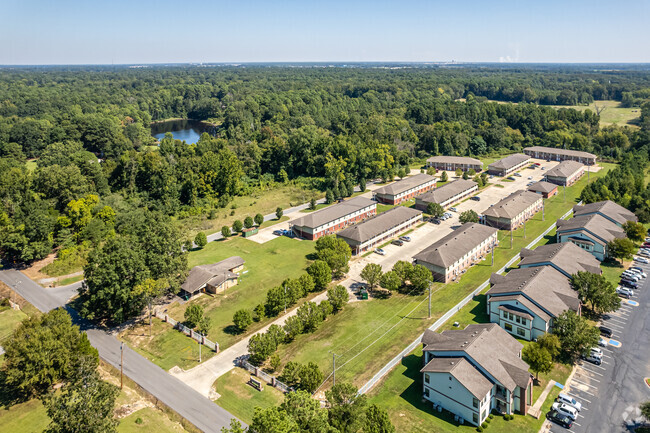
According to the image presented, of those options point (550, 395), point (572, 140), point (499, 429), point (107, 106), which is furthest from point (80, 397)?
point (107, 106)

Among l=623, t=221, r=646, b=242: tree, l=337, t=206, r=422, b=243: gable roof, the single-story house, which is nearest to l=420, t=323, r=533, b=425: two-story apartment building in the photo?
l=337, t=206, r=422, b=243: gable roof

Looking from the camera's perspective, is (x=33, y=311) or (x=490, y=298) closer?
(x=490, y=298)

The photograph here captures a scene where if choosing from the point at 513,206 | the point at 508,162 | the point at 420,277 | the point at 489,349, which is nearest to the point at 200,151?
the point at 420,277

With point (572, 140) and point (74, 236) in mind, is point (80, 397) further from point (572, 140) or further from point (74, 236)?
point (572, 140)

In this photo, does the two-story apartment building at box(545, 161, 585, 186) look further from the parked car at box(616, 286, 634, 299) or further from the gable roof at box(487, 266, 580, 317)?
the gable roof at box(487, 266, 580, 317)

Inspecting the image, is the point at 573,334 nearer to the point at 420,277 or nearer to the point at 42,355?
the point at 420,277

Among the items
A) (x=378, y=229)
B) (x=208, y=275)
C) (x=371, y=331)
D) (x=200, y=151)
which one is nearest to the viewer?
(x=371, y=331)
